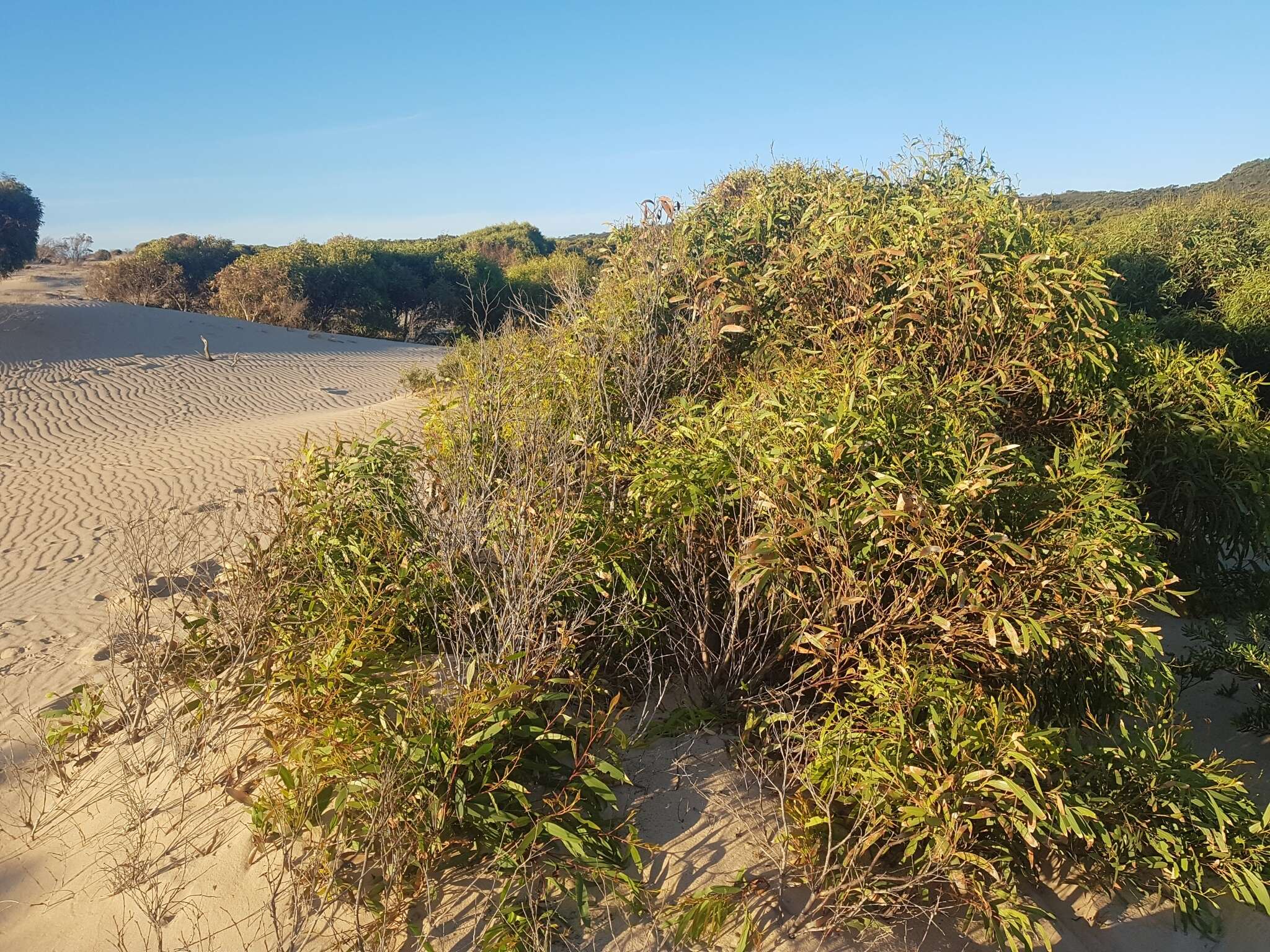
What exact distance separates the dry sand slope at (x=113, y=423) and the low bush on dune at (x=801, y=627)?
247cm

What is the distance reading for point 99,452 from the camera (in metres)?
11.6

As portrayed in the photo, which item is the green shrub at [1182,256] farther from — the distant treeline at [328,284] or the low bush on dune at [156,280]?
the low bush on dune at [156,280]

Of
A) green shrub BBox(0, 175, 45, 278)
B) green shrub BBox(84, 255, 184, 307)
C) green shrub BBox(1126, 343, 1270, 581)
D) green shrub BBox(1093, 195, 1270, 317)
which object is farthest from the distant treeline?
green shrub BBox(1126, 343, 1270, 581)

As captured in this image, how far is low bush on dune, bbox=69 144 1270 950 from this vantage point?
2.83 m

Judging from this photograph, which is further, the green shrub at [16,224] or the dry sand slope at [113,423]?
the green shrub at [16,224]

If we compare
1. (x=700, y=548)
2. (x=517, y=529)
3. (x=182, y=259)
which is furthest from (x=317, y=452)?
(x=182, y=259)

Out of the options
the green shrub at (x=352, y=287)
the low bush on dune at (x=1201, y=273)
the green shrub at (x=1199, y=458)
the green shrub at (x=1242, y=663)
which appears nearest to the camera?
the green shrub at (x=1242, y=663)

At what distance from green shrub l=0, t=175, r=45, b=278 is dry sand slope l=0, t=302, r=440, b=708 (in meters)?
9.42

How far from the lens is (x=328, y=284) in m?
28.4

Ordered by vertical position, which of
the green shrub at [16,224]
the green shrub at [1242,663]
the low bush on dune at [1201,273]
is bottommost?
the green shrub at [1242,663]

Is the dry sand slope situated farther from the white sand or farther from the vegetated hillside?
the vegetated hillside

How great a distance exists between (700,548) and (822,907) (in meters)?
1.54

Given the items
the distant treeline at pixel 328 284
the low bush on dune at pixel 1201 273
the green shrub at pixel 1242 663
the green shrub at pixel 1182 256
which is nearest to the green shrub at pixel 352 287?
the distant treeline at pixel 328 284

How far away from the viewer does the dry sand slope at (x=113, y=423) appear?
5977 mm
